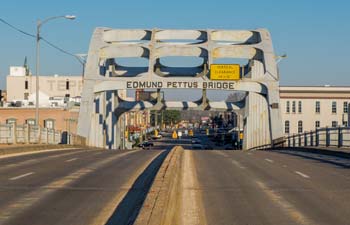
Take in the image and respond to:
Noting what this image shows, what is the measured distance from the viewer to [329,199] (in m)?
15.1

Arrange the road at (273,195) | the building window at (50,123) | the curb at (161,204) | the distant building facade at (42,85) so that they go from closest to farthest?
the curb at (161,204) < the road at (273,195) < the building window at (50,123) < the distant building facade at (42,85)

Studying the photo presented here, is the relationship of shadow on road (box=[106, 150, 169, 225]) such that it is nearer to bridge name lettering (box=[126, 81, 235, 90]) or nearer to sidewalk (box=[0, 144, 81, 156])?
sidewalk (box=[0, 144, 81, 156])

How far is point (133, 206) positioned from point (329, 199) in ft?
14.9

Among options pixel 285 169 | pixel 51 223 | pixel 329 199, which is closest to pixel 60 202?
pixel 51 223

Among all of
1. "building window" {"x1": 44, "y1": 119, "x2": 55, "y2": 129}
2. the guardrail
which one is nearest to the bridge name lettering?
the guardrail

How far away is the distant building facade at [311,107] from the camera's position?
104562mm

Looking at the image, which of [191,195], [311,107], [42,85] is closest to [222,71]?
[311,107]

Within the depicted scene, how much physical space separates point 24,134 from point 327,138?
61.4 feet

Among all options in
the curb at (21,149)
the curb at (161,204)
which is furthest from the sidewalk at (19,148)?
the curb at (161,204)

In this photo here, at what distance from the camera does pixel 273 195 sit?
→ 1573cm

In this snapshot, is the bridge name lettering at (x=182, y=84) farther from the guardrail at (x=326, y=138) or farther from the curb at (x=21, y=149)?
the curb at (x=21, y=149)

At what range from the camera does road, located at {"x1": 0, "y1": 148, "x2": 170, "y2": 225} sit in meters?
12.1

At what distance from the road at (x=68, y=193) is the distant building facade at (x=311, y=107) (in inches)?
3295

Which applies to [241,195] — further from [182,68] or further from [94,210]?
[182,68]
